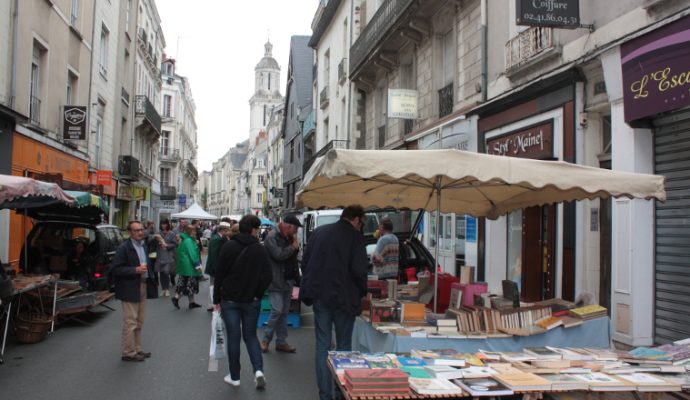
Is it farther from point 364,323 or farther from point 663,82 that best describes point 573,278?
point 364,323

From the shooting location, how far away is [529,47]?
1062 cm

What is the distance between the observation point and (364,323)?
578cm

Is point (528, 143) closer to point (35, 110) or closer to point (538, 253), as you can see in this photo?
point (538, 253)

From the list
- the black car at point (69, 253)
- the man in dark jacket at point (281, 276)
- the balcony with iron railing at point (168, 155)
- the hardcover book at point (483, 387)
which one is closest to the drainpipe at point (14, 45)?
the black car at point (69, 253)

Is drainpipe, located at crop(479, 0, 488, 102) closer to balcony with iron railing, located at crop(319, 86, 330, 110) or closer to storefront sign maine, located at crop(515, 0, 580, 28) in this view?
storefront sign maine, located at crop(515, 0, 580, 28)

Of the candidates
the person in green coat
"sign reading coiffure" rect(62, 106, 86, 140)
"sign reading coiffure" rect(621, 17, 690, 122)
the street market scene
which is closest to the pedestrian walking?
Result: the street market scene

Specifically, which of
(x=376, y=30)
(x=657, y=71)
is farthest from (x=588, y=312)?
(x=376, y=30)

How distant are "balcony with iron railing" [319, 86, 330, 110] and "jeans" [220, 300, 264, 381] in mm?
24677

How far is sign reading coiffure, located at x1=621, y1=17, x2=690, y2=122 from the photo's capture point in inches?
266

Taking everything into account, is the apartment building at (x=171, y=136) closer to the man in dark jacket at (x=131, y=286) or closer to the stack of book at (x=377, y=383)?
the man in dark jacket at (x=131, y=286)

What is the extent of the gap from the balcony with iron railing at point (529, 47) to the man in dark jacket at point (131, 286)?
722 cm

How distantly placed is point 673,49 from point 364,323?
4939 millimetres

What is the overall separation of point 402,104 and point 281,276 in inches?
366

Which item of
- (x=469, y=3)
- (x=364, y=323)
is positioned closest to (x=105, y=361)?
(x=364, y=323)
